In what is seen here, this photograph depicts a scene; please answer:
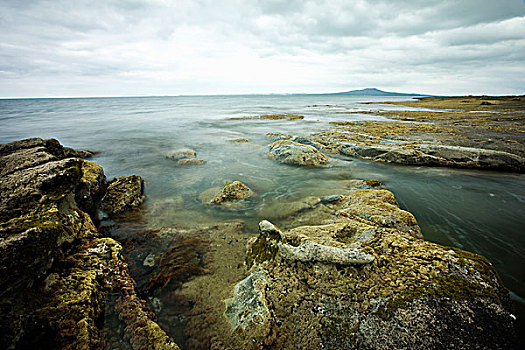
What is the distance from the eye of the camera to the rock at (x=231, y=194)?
8156mm

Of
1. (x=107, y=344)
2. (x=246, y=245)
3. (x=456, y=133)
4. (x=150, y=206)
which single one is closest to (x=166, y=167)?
(x=150, y=206)

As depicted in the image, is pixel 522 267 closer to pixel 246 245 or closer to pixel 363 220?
pixel 363 220

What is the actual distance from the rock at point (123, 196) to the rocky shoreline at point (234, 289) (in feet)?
6.79

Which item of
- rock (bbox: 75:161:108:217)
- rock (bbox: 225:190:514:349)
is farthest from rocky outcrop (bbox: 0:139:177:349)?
rock (bbox: 225:190:514:349)

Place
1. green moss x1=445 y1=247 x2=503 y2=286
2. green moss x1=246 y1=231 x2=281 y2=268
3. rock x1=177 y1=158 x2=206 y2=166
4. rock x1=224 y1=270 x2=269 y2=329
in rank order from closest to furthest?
green moss x1=445 y1=247 x2=503 y2=286 → rock x1=224 y1=270 x2=269 y2=329 → green moss x1=246 y1=231 x2=281 y2=268 → rock x1=177 y1=158 x2=206 y2=166

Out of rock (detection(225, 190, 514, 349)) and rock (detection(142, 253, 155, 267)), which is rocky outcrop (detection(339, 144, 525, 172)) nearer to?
rock (detection(225, 190, 514, 349))

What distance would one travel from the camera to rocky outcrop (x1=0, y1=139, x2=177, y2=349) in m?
2.82

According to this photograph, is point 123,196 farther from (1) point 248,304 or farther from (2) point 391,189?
(2) point 391,189

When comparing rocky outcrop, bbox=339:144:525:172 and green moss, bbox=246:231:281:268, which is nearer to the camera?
green moss, bbox=246:231:281:268

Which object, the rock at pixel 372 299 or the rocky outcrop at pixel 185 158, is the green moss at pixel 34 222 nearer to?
the rock at pixel 372 299

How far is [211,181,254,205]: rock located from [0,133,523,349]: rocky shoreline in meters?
2.88

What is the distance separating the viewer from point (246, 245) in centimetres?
561

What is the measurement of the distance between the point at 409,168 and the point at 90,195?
46.0 feet

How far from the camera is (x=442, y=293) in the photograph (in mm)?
3055
